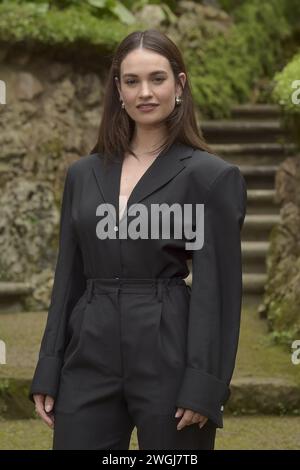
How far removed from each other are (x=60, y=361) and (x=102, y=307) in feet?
0.68

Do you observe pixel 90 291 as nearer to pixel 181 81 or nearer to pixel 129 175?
pixel 129 175

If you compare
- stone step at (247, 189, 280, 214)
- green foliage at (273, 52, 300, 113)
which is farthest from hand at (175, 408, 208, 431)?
stone step at (247, 189, 280, 214)

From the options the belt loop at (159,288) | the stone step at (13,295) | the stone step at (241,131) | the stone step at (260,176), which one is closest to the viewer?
the belt loop at (159,288)

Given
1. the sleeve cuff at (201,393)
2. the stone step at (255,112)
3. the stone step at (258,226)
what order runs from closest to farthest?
the sleeve cuff at (201,393)
the stone step at (258,226)
the stone step at (255,112)

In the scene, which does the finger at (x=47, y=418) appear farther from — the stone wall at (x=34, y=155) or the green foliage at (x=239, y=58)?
the green foliage at (x=239, y=58)

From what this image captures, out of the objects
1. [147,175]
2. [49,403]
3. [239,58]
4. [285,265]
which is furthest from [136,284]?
[239,58]

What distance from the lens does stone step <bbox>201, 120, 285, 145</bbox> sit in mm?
9961

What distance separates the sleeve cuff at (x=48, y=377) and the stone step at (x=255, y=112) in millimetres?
7783

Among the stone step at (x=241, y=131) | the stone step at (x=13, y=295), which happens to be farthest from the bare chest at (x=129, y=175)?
the stone step at (x=241, y=131)

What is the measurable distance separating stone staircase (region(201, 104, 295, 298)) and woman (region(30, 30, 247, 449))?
16.6ft

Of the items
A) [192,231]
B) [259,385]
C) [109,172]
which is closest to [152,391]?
[192,231]

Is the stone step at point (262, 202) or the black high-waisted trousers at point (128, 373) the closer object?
the black high-waisted trousers at point (128, 373)

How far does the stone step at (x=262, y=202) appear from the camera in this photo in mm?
8859

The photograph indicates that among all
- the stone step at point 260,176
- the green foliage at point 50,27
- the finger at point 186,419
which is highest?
the green foliage at point 50,27
